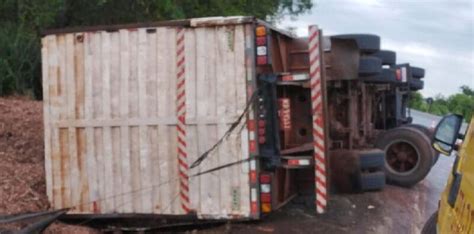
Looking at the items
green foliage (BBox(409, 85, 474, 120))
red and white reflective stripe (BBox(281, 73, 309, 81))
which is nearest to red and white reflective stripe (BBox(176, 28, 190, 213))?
red and white reflective stripe (BBox(281, 73, 309, 81))

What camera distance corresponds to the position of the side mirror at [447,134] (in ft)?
15.4

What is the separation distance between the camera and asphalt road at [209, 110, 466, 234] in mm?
7879

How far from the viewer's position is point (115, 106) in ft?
26.2

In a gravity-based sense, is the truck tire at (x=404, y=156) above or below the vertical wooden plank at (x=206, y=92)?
below

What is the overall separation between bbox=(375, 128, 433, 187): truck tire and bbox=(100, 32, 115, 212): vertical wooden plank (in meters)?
4.08

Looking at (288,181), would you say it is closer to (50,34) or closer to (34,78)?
(50,34)

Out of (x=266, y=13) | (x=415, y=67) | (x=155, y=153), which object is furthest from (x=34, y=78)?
(x=155, y=153)

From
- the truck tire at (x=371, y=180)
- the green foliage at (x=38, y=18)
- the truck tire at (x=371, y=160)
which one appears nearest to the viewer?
the truck tire at (x=371, y=160)

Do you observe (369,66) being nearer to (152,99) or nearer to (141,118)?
(152,99)

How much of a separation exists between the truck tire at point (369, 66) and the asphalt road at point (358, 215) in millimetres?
1595

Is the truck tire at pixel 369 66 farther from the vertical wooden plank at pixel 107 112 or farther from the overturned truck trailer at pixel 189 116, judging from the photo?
the vertical wooden plank at pixel 107 112

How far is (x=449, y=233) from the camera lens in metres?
3.99

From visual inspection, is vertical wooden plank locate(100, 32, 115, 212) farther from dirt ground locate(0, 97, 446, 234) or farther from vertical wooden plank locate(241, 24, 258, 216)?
vertical wooden plank locate(241, 24, 258, 216)

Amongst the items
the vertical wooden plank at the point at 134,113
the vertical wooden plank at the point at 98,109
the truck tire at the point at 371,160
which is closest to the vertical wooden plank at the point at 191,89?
the vertical wooden plank at the point at 134,113
